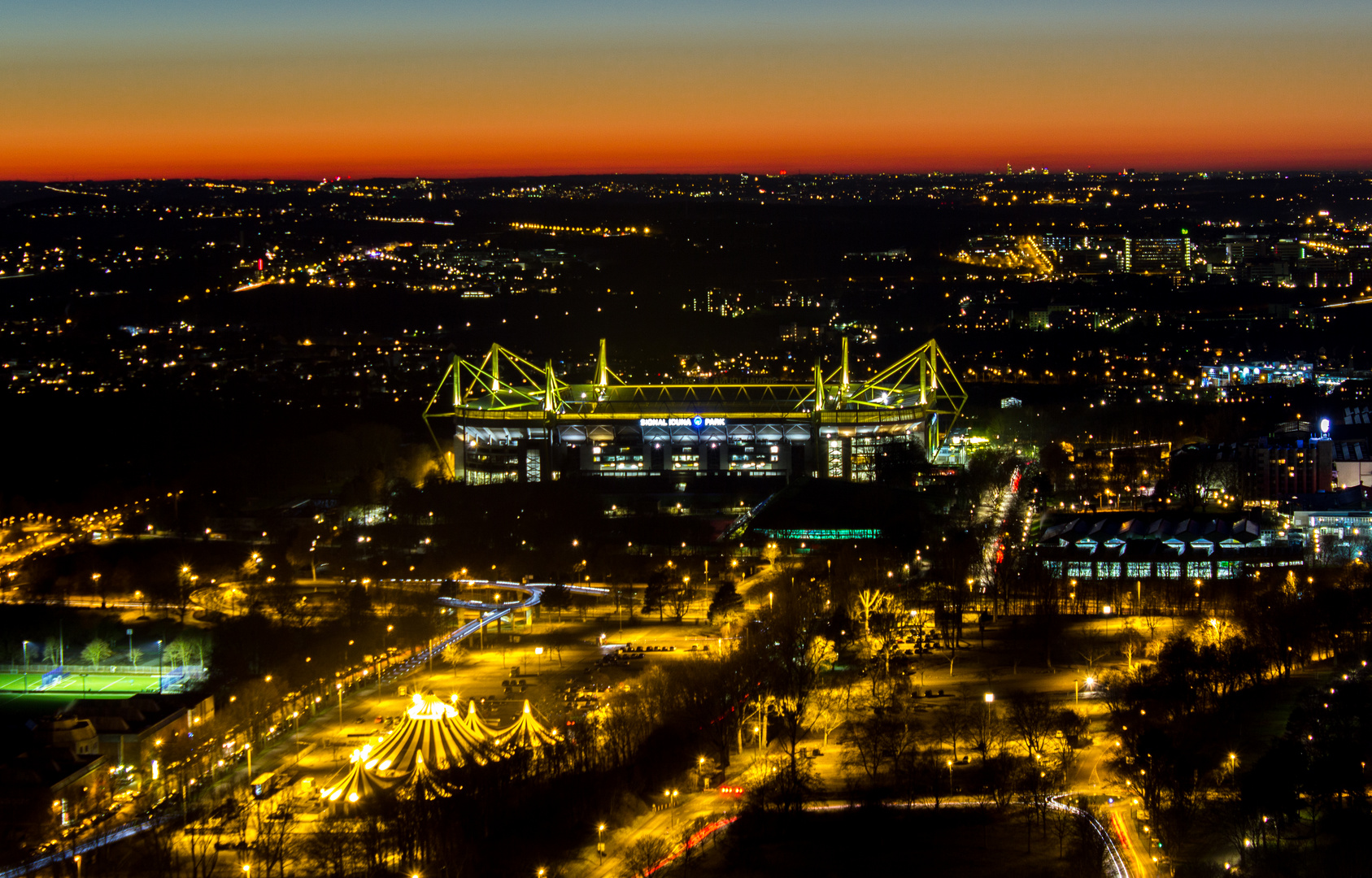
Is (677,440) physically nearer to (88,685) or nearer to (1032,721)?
(88,685)

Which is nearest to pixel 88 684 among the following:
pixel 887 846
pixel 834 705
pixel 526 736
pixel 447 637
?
pixel 447 637

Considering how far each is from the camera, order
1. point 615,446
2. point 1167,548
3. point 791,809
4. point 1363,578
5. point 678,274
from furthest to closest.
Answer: point 678,274 → point 615,446 → point 1167,548 → point 1363,578 → point 791,809

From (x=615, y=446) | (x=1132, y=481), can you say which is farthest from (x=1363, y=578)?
(x=615, y=446)

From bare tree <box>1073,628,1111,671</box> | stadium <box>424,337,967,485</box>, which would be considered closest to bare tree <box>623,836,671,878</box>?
bare tree <box>1073,628,1111,671</box>

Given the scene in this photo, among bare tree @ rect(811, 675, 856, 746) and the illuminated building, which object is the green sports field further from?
the illuminated building

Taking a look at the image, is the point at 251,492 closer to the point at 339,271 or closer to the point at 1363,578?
the point at 1363,578

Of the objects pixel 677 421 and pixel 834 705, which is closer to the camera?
pixel 834 705

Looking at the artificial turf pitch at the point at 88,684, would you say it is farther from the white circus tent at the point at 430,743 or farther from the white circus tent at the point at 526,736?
the white circus tent at the point at 526,736

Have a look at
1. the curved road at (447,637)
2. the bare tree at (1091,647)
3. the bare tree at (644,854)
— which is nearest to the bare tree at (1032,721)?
the bare tree at (1091,647)
